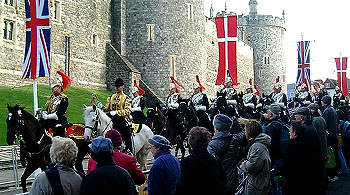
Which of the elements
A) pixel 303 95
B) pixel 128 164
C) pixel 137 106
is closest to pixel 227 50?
pixel 137 106

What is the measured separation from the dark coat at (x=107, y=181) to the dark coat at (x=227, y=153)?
186 centimetres

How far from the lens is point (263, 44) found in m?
63.5

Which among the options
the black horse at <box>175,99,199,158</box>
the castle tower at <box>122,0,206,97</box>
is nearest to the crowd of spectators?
the black horse at <box>175,99,199,158</box>

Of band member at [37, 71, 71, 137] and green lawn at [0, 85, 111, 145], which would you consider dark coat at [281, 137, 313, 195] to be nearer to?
band member at [37, 71, 71, 137]

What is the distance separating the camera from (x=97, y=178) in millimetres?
4449

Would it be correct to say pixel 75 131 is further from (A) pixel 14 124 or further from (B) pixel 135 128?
(B) pixel 135 128

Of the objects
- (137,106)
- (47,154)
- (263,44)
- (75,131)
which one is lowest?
(47,154)

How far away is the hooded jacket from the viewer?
5991mm

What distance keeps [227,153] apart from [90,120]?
3.92 m

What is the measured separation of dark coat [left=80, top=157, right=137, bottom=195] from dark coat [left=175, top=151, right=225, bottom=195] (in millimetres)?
641

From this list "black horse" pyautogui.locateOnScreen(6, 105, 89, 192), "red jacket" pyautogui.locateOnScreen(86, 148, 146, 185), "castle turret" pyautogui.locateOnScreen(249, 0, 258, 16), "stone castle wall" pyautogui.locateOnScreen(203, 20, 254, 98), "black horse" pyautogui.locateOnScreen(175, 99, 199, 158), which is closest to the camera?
"red jacket" pyautogui.locateOnScreen(86, 148, 146, 185)

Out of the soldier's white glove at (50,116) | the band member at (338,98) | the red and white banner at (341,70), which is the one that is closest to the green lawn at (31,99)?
the soldier's white glove at (50,116)

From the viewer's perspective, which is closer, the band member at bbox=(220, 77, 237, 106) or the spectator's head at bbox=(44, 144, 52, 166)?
the spectator's head at bbox=(44, 144, 52, 166)

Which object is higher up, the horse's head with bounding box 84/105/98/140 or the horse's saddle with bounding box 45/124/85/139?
the horse's head with bounding box 84/105/98/140
